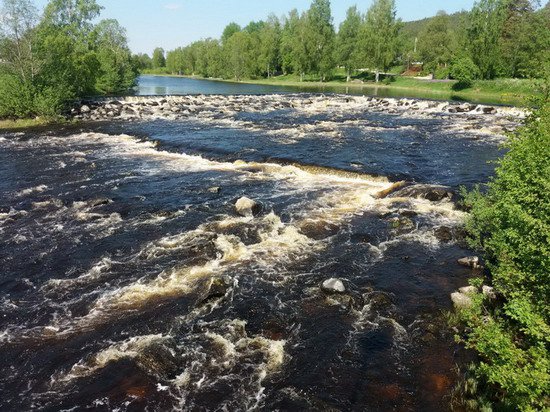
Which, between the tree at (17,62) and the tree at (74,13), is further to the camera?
the tree at (74,13)

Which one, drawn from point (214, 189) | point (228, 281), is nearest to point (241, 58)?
point (214, 189)

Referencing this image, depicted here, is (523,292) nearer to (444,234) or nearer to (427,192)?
(444,234)

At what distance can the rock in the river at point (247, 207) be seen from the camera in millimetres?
21375

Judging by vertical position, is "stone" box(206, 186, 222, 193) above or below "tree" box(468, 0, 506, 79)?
below

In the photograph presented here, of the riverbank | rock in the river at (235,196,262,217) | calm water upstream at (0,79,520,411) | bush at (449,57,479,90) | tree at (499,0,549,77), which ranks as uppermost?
tree at (499,0,549,77)

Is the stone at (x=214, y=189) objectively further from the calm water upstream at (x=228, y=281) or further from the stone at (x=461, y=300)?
the stone at (x=461, y=300)

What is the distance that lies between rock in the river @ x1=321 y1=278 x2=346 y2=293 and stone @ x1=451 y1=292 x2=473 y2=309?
3.84 metres

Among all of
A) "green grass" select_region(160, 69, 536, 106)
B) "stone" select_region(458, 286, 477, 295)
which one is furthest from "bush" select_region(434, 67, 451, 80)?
"stone" select_region(458, 286, 477, 295)

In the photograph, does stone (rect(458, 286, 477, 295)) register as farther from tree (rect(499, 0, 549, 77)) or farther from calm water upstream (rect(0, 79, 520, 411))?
tree (rect(499, 0, 549, 77))

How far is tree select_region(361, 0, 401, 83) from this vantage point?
374ft

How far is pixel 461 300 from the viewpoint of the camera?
1326cm

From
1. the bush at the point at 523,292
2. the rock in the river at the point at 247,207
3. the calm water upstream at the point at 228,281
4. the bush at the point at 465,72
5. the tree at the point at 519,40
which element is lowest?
the calm water upstream at the point at 228,281

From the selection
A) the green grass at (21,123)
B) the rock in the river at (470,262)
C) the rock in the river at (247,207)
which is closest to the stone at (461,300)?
the rock in the river at (470,262)

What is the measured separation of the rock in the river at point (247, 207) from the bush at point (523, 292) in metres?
11.2
